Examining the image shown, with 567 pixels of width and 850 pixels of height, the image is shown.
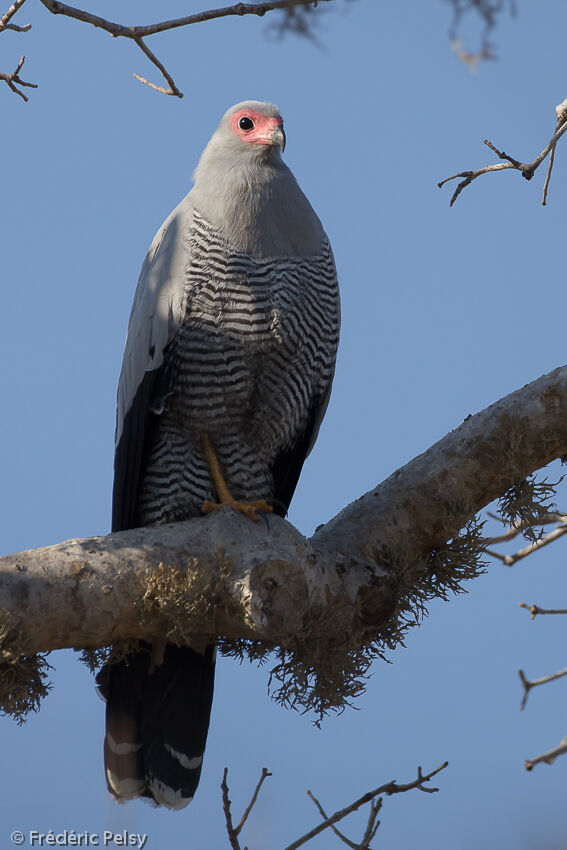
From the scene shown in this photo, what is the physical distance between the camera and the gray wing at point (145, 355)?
4.13 metres

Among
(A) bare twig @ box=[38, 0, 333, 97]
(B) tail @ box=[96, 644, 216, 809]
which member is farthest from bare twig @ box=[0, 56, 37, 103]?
(B) tail @ box=[96, 644, 216, 809]

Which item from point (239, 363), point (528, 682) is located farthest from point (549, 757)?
point (239, 363)

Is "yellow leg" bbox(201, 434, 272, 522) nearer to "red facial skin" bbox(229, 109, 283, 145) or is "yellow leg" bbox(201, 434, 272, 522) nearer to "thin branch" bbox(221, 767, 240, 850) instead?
"thin branch" bbox(221, 767, 240, 850)

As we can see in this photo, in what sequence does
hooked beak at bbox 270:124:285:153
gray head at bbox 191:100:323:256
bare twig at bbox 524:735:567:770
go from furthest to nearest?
Result: 1. hooked beak at bbox 270:124:285:153
2. gray head at bbox 191:100:323:256
3. bare twig at bbox 524:735:567:770

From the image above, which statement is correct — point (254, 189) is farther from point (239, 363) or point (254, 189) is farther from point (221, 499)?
point (221, 499)

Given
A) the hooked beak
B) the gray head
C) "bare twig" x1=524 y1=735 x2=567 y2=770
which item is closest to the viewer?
"bare twig" x1=524 y1=735 x2=567 y2=770

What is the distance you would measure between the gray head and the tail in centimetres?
176

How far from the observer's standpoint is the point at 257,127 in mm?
4621

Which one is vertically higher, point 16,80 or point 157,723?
point 16,80

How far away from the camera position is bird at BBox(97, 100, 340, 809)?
396 cm

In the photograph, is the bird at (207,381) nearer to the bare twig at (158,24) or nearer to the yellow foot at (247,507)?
the yellow foot at (247,507)

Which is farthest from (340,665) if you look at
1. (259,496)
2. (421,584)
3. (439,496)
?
(259,496)

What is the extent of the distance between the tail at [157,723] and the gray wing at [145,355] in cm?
68

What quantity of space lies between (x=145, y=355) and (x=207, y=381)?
0.95 ft
